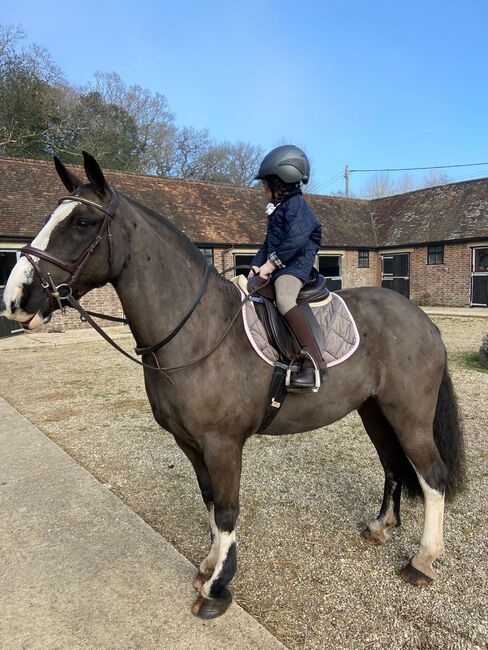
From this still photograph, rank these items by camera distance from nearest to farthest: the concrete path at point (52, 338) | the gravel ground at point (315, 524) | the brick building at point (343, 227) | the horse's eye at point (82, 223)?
the horse's eye at point (82, 223), the gravel ground at point (315, 524), the concrete path at point (52, 338), the brick building at point (343, 227)

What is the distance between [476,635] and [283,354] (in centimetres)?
187

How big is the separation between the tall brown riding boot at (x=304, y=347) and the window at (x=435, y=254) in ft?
71.4

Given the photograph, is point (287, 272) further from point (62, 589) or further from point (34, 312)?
point (62, 589)

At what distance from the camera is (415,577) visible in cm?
280

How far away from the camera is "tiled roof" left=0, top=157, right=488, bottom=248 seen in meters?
16.1

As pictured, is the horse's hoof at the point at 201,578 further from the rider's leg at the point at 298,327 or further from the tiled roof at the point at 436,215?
the tiled roof at the point at 436,215

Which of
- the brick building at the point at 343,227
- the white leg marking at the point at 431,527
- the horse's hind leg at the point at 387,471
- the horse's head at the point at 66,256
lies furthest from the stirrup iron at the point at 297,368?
the brick building at the point at 343,227

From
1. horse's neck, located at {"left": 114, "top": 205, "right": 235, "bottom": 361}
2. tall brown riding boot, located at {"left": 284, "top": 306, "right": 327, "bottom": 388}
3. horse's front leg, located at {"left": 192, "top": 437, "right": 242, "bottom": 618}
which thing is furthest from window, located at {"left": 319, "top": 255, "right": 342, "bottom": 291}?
horse's front leg, located at {"left": 192, "top": 437, "right": 242, "bottom": 618}

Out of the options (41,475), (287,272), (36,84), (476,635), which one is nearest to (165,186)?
(36,84)

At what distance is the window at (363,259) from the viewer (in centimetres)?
2385

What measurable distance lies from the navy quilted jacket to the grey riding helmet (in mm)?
122

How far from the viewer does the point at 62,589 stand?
277 centimetres

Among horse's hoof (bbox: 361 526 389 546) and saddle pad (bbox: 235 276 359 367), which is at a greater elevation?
saddle pad (bbox: 235 276 359 367)

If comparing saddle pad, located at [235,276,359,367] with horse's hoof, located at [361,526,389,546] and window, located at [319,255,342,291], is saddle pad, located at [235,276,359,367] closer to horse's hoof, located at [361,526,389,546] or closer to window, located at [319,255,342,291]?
horse's hoof, located at [361,526,389,546]
